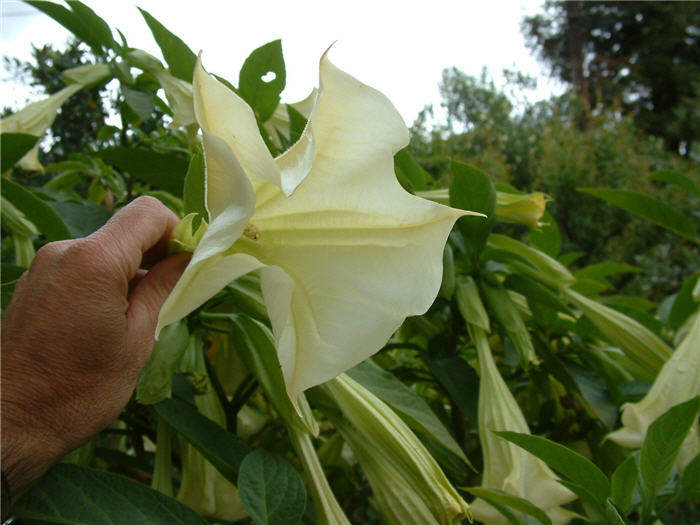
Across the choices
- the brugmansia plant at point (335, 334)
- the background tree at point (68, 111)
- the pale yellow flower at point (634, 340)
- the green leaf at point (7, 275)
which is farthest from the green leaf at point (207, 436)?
the background tree at point (68, 111)

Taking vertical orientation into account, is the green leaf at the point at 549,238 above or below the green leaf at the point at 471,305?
above

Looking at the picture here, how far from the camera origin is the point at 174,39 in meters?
0.77

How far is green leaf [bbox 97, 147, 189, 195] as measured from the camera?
2.53 ft

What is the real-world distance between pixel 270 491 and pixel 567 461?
0.89 ft

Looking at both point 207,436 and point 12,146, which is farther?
point 12,146

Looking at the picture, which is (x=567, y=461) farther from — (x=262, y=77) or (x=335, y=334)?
(x=262, y=77)

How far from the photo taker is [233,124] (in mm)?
408

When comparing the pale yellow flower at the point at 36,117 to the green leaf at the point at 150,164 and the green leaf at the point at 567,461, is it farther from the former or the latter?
Result: the green leaf at the point at 567,461

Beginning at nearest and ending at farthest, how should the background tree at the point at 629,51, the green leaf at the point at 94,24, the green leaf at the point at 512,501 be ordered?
the green leaf at the point at 512,501 < the green leaf at the point at 94,24 < the background tree at the point at 629,51

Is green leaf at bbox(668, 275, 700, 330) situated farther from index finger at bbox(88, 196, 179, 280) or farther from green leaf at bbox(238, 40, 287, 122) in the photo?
index finger at bbox(88, 196, 179, 280)

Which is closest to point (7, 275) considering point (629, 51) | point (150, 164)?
point (150, 164)

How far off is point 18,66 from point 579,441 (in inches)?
83.4

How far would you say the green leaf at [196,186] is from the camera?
47cm

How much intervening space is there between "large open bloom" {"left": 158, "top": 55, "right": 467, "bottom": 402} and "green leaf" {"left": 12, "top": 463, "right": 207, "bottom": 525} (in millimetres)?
223
